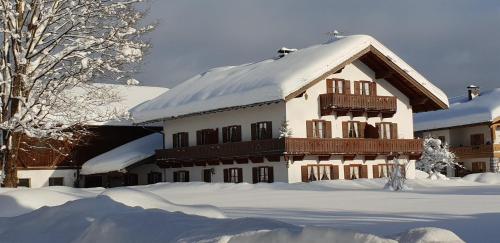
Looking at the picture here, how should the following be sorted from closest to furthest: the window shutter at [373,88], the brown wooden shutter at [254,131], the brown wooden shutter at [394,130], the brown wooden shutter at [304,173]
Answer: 1. the brown wooden shutter at [304,173]
2. the brown wooden shutter at [254,131]
3. the window shutter at [373,88]
4. the brown wooden shutter at [394,130]

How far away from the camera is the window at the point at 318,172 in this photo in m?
33.6

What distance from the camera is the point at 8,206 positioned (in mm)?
13648

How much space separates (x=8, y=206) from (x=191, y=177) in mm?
25667

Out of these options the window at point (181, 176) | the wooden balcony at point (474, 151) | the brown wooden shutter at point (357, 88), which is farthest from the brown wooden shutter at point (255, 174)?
the wooden balcony at point (474, 151)

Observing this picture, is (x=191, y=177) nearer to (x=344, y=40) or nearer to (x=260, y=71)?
(x=260, y=71)

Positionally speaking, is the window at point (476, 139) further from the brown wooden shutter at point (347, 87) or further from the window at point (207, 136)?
the window at point (207, 136)

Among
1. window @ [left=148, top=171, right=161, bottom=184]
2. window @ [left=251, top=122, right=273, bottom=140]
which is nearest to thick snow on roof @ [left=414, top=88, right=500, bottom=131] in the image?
window @ [left=251, top=122, right=273, bottom=140]

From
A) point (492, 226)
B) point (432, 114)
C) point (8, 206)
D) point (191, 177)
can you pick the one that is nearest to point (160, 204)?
point (8, 206)

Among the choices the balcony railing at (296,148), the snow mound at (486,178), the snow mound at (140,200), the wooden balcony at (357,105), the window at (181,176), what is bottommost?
the snow mound at (486,178)

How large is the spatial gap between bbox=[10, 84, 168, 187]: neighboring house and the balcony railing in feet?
20.5

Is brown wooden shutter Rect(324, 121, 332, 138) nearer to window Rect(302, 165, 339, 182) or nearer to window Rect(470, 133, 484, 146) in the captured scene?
window Rect(302, 165, 339, 182)

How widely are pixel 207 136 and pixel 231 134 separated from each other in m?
2.22

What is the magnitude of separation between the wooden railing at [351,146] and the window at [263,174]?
2582mm

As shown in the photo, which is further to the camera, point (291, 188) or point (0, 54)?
point (291, 188)
